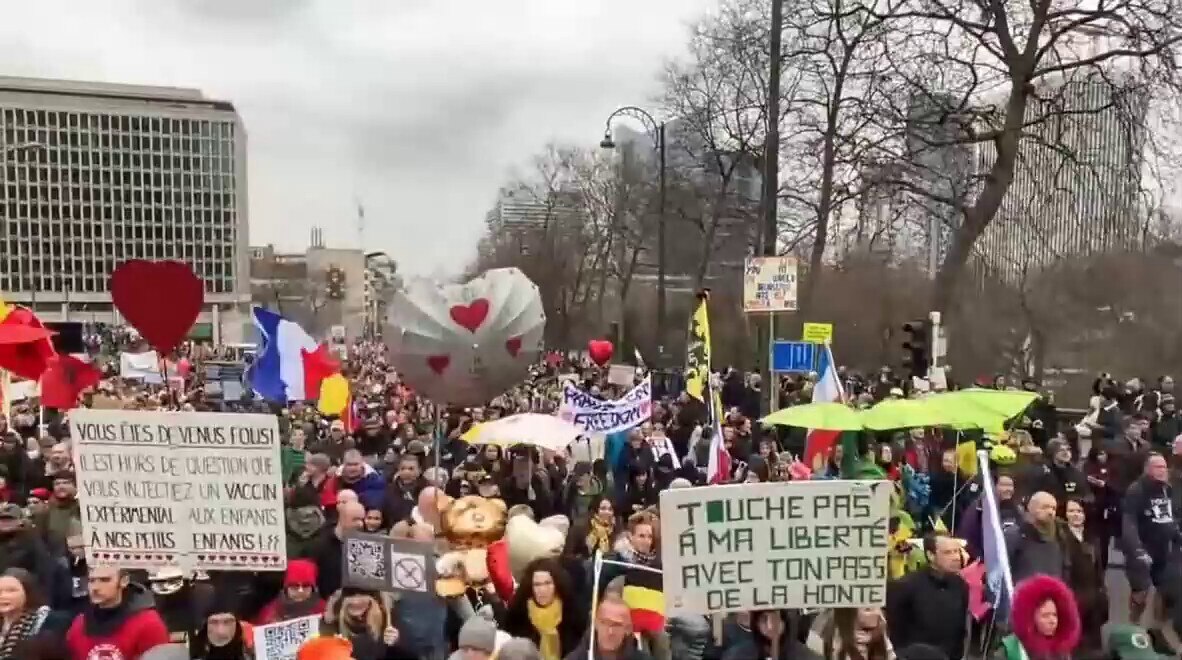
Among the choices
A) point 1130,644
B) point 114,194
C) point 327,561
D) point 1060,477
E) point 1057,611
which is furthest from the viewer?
point 114,194

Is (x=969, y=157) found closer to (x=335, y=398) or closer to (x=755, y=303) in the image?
(x=755, y=303)

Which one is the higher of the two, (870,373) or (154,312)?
(154,312)

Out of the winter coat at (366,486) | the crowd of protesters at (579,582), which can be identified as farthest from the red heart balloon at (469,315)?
the winter coat at (366,486)

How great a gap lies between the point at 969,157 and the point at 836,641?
1546cm

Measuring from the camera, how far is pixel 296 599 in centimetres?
544

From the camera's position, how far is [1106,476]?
988 centimetres

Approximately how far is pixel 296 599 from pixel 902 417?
4.59 meters

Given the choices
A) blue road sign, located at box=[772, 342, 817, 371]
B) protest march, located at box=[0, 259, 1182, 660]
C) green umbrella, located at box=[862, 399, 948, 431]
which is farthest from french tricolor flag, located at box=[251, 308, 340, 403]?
green umbrella, located at box=[862, 399, 948, 431]

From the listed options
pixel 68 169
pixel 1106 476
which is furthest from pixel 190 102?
pixel 1106 476

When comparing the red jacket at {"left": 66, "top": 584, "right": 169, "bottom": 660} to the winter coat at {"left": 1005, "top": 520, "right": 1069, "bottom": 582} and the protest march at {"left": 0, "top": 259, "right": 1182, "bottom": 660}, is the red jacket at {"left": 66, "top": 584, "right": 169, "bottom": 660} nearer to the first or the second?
the protest march at {"left": 0, "top": 259, "right": 1182, "bottom": 660}

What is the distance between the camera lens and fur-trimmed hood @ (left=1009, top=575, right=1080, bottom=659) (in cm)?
473

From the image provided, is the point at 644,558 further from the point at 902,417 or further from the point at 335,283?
the point at 335,283

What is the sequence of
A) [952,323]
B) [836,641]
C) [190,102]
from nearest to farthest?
1. [836,641]
2. [952,323]
3. [190,102]

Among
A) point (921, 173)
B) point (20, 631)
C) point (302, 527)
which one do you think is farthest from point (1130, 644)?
point (921, 173)
